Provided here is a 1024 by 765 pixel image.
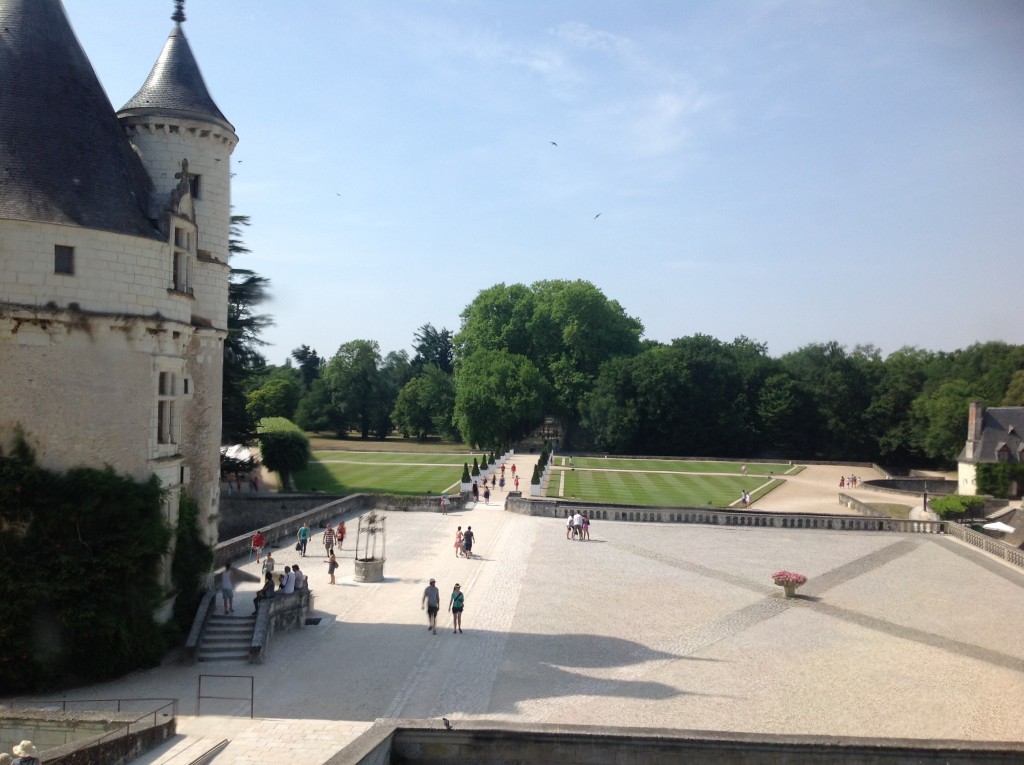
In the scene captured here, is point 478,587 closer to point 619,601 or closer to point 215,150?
point 619,601

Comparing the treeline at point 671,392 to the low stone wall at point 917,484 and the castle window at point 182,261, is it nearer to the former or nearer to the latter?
the low stone wall at point 917,484

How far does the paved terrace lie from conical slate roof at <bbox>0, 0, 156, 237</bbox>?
10169 mm

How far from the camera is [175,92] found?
21.5m

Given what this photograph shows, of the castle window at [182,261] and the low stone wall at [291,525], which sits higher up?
the castle window at [182,261]

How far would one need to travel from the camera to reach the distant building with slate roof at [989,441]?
192 ft

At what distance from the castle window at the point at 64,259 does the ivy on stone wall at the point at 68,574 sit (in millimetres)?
3641

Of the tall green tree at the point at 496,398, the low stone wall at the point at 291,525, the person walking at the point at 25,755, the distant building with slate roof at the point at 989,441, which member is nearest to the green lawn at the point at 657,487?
the low stone wall at the point at 291,525

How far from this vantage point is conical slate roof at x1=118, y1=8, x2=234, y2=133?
21.2 m

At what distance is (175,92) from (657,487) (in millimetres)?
40972

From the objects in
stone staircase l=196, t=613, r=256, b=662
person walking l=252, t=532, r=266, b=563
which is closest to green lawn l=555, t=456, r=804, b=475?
person walking l=252, t=532, r=266, b=563

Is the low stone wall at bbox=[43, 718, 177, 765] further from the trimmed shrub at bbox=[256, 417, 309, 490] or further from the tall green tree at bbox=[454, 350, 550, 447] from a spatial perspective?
the tall green tree at bbox=[454, 350, 550, 447]

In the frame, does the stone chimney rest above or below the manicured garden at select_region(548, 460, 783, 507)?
above

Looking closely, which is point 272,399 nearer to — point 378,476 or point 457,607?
point 378,476

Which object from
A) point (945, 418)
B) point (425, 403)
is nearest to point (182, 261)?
point (945, 418)
